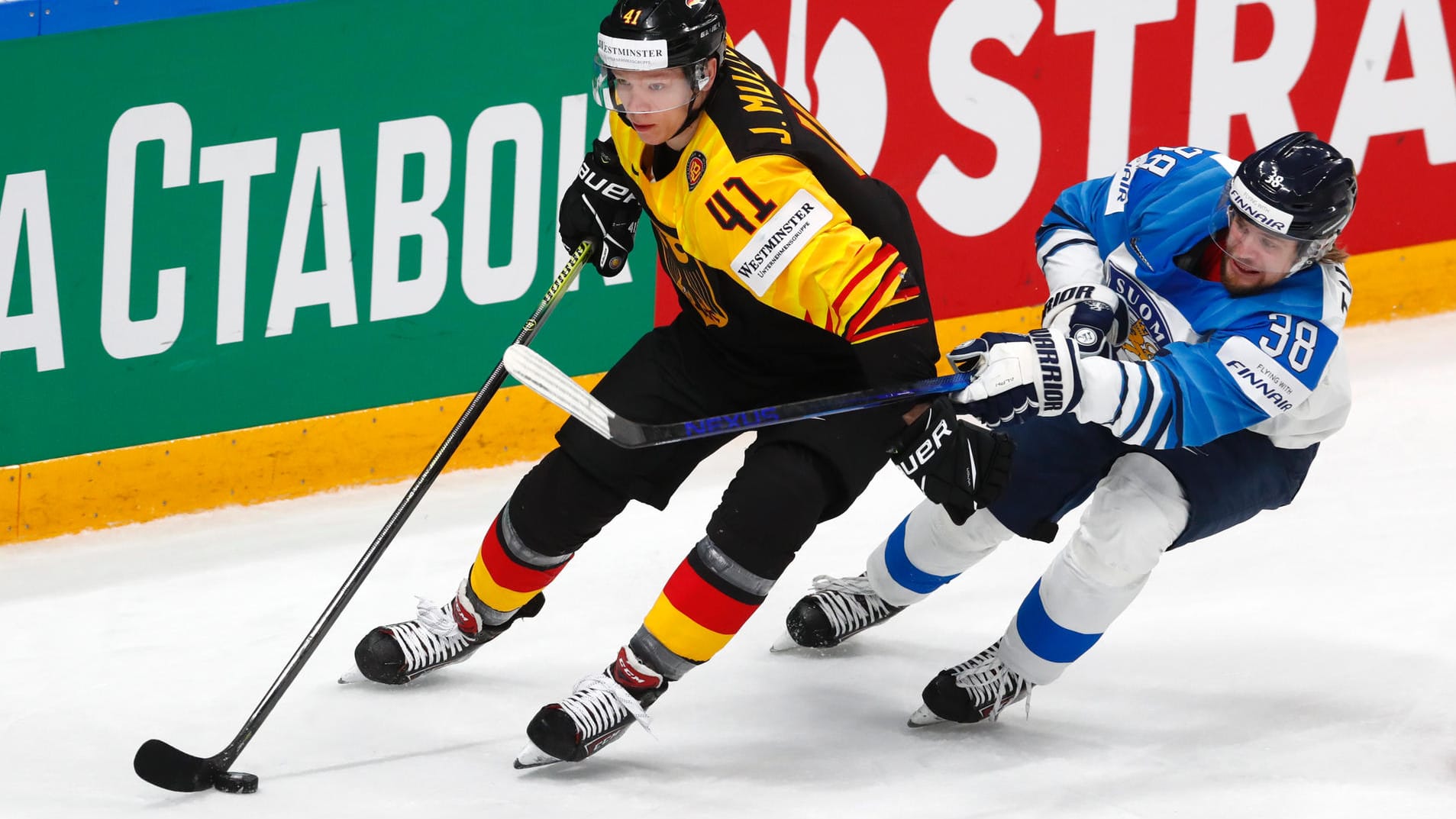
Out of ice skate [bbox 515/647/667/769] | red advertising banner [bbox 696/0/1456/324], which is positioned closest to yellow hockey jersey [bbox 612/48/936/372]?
ice skate [bbox 515/647/667/769]

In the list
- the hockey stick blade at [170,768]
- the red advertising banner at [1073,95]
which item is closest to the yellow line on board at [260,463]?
the red advertising banner at [1073,95]

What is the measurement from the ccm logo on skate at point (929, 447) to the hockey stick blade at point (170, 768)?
1220 millimetres

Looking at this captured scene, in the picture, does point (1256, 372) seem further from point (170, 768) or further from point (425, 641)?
point (170, 768)

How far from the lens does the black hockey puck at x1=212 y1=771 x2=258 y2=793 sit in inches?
123

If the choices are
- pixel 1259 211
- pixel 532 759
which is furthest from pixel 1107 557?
pixel 532 759

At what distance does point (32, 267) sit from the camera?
13.5 ft

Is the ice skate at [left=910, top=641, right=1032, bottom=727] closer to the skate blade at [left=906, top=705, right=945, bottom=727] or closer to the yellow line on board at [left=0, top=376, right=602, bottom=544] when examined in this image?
the skate blade at [left=906, top=705, right=945, bottom=727]

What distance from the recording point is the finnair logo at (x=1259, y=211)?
3.00 m

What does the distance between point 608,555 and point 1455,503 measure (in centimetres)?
193

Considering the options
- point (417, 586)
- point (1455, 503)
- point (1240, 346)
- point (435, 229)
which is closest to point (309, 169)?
point (435, 229)

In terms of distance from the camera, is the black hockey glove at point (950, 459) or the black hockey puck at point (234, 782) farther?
the black hockey puck at point (234, 782)

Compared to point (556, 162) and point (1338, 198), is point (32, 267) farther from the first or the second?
point (1338, 198)

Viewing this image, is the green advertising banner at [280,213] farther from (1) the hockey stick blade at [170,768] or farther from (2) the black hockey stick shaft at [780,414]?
(2) the black hockey stick shaft at [780,414]

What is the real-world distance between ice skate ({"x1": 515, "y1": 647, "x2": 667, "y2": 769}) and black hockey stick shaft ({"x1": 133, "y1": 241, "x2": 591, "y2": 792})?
0.40 m
